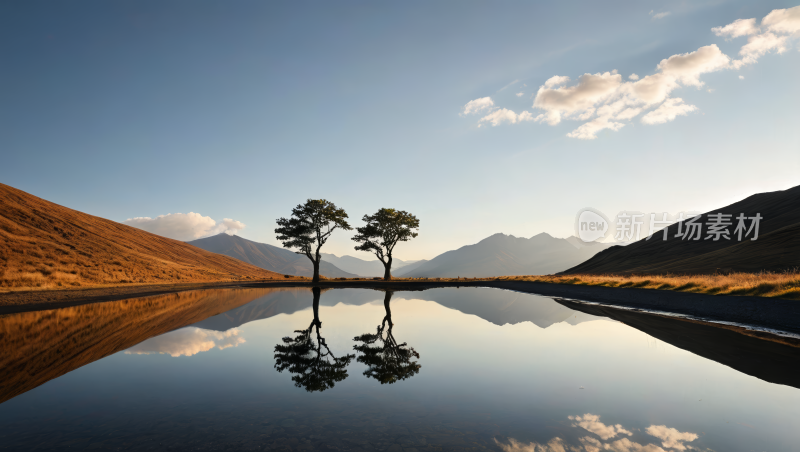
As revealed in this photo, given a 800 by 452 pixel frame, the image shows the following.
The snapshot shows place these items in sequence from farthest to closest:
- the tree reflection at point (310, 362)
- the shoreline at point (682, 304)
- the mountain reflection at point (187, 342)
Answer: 1. the shoreline at point (682, 304)
2. the mountain reflection at point (187, 342)
3. the tree reflection at point (310, 362)

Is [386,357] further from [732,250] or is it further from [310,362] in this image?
[732,250]

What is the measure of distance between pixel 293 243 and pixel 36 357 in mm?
46026

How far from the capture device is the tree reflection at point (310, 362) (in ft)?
26.5

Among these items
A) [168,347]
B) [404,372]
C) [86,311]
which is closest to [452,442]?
[404,372]

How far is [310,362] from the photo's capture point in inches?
383

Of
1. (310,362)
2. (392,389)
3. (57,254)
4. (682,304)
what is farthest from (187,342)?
(57,254)

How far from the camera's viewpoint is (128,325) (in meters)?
15.1

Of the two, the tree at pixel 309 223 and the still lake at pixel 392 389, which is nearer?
the still lake at pixel 392 389

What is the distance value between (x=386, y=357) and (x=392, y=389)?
2.84 m

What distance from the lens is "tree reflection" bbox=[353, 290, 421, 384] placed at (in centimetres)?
863

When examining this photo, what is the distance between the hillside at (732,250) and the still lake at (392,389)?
50.5 meters

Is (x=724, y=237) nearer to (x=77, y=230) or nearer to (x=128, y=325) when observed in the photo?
(x=128, y=325)

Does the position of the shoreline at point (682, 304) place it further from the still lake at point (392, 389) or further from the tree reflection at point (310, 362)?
the tree reflection at point (310, 362)

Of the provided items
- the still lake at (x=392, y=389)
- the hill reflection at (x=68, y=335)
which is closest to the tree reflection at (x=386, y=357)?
the still lake at (x=392, y=389)
